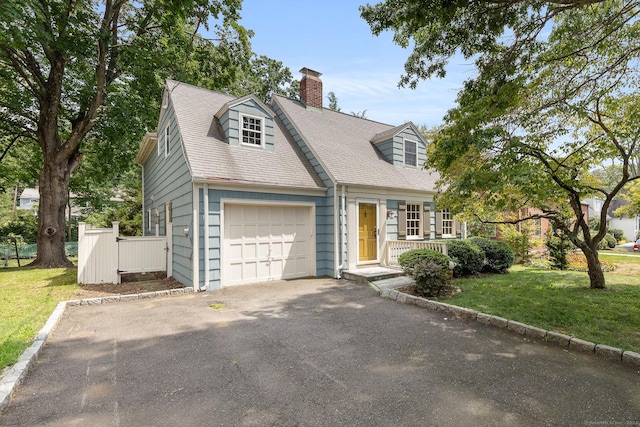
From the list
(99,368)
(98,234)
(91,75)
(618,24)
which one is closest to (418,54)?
(618,24)

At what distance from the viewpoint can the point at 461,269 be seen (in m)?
9.76

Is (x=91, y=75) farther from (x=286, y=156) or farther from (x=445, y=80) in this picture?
(x=445, y=80)

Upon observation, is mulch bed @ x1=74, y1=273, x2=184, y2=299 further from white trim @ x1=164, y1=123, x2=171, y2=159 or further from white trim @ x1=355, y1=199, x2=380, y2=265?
white trim @ x1=355, y1=199, x2=380, y2=265

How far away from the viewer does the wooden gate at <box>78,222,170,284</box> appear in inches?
344

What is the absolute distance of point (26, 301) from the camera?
6875mm

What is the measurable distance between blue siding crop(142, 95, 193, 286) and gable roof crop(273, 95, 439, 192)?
407 centimetres

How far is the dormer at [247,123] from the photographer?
9.46m

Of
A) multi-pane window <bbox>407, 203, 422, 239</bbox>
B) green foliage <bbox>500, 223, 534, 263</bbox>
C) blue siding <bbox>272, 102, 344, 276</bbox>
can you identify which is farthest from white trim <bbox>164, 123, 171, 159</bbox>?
green foliage <bbox>500, 223, 534, 263</bbox>

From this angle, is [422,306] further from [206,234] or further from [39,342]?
[39,342]

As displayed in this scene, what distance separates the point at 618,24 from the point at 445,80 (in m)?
2.85

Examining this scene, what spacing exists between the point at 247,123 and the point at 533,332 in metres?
8.96

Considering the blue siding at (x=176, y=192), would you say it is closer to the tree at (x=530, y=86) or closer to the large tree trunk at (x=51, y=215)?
the large tree trunk at (x=51, y=215)

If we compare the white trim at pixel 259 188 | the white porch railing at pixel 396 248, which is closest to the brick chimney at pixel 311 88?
the white trim at pixel 259 188

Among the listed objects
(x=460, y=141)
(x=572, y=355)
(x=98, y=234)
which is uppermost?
(x=460, y=141)
